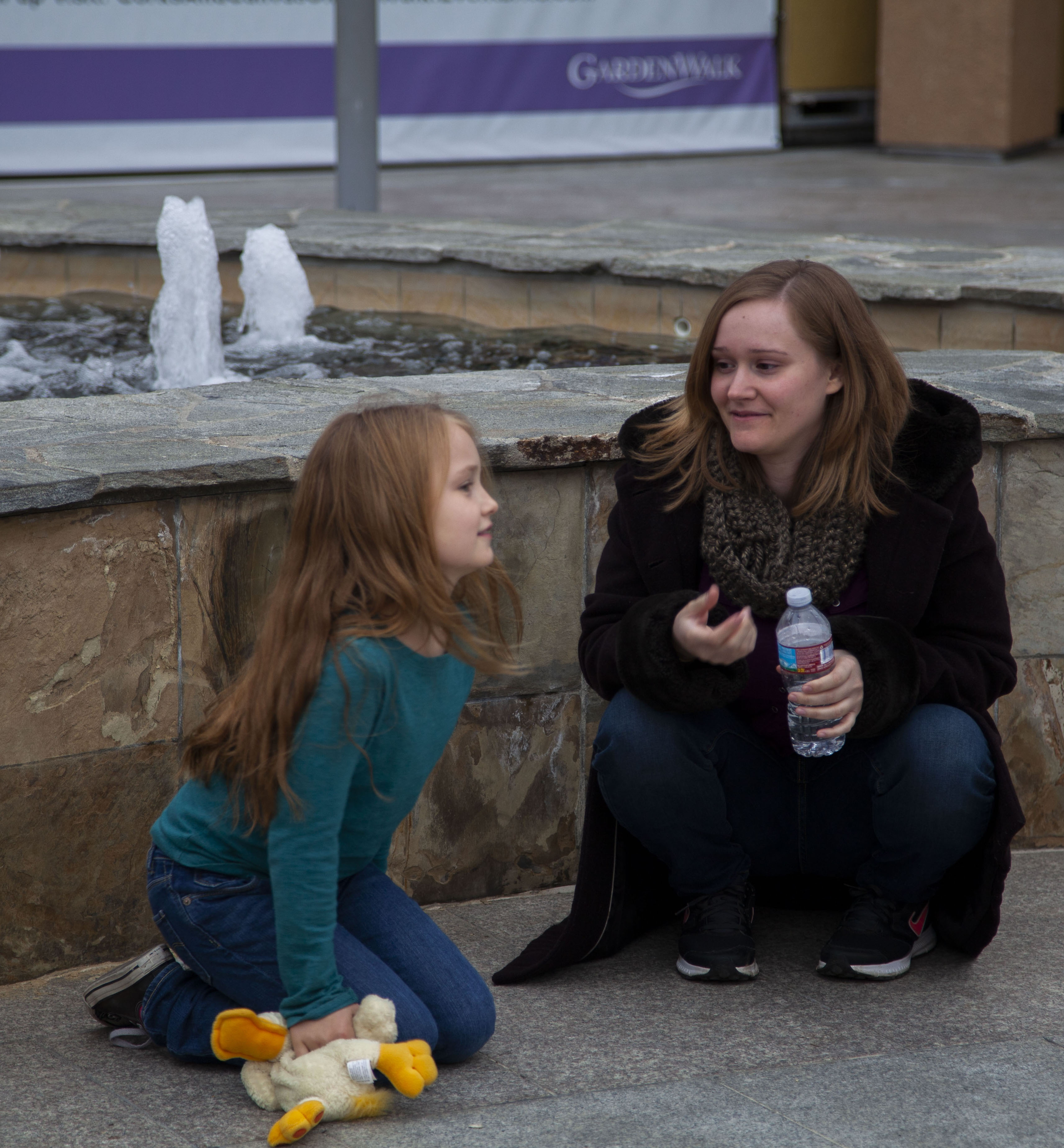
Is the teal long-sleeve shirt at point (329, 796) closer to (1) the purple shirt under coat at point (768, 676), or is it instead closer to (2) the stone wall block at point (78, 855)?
(2) the stone wall block at point (78, 855)

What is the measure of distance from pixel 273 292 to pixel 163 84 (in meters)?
6.42

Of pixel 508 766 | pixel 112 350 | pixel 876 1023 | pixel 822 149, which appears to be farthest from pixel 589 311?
pixel 822 149

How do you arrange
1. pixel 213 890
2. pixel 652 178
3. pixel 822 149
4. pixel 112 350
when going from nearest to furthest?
pixel 213 890 → pixel 112 350 → pixel 652 178 → pixel 822 149

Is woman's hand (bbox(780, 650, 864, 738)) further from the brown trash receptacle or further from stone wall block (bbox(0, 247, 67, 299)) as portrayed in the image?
the brown trash receptacle

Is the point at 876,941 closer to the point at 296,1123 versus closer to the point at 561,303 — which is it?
the point at 296,1123

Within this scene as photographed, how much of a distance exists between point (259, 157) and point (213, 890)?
10.4m

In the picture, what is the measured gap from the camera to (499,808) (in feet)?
8.53

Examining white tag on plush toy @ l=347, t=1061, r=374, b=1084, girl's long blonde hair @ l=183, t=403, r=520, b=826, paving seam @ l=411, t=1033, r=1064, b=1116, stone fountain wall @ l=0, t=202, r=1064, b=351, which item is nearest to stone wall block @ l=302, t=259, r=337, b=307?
stone fountain wall @ l=0, t=202, r=1064, b=351

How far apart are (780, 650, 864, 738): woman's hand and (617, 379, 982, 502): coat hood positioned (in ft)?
1.02

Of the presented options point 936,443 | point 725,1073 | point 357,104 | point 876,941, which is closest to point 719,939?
point 876,941

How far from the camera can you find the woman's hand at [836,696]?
6.72 ft

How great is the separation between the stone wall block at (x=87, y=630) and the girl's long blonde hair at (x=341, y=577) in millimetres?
415

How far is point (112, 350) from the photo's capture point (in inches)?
204

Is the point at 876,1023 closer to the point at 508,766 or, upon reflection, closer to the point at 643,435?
the point at 508,766
